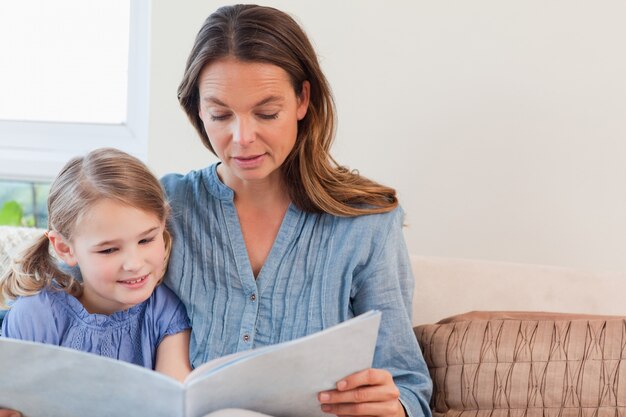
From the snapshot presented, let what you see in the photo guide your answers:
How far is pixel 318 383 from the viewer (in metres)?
1.35

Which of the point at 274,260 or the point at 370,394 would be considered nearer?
the point at 370,394

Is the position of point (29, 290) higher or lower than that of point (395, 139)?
lower

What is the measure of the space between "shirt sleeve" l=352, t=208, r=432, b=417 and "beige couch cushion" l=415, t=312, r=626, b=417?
0.22 feet

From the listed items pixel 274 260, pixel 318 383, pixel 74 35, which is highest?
pixel 74 35

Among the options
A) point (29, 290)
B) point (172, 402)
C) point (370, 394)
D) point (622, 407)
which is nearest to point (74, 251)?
point (29, 290)

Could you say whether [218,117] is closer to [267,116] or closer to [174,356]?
[267,116]

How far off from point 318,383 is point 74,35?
199 cm

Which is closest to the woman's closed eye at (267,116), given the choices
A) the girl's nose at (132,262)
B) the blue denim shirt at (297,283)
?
the blue denim shirt at (297,283)

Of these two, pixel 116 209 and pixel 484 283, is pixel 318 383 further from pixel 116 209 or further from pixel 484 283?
pixel 484 283

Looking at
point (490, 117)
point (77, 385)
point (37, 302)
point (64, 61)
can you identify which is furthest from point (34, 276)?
point (64, 61)

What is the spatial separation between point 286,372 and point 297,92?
620mm

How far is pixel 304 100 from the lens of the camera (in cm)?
172

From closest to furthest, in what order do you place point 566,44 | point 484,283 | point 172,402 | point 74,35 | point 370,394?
1. point 172,402
2. point 370,394
3. point 484,283
4. point 566,44
5. point 74,35

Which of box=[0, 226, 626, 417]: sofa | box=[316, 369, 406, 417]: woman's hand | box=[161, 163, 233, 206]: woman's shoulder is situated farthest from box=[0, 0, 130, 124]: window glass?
box=[316, 369, 406, 417]: woman's hand
